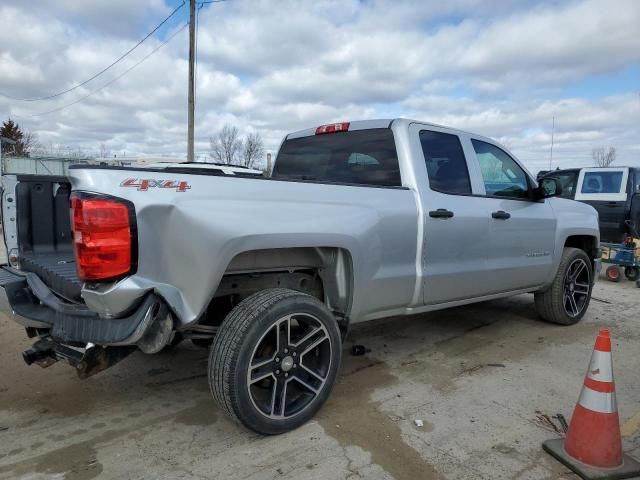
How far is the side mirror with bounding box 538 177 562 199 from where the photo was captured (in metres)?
4.55

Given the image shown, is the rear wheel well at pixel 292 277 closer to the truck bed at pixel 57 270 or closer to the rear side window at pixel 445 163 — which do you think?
the truck bed at pixel 57 270

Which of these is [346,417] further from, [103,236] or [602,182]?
[602,182]

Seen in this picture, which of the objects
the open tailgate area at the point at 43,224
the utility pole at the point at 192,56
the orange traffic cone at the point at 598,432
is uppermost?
the utility pole at the point at 192,56

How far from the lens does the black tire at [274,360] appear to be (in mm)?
2576

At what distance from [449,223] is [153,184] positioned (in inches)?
88.0

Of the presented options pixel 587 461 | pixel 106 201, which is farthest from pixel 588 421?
pixel 106 201

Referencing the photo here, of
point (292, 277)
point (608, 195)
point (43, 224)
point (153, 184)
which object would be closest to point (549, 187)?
point (292, 277)

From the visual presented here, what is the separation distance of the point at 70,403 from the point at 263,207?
1.93 metres

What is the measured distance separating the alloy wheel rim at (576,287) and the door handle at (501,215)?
1.40 meters

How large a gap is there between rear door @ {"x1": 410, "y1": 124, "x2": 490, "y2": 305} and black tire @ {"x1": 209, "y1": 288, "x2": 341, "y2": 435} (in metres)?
1.07

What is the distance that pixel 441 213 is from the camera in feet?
11.8

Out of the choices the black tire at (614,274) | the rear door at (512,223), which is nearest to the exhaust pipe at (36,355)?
the rear door at (512,223)

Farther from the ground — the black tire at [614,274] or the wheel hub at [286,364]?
the wheel hub at [286,364]

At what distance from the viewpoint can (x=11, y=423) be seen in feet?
9.68
